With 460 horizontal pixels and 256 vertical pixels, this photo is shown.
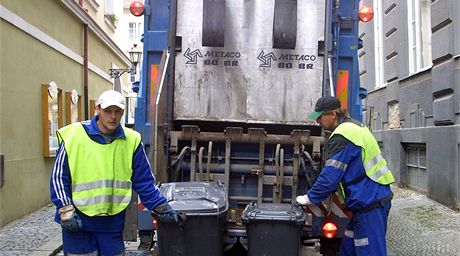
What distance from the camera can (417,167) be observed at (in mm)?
10094

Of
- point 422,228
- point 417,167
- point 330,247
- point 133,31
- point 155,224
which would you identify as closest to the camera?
point 155,224

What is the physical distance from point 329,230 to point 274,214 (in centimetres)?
65

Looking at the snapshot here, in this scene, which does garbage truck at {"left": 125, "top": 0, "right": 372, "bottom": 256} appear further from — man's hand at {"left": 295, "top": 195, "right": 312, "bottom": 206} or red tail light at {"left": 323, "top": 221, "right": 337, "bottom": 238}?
man's hand at {"left": 295, "top": 195, "right": 312, "bottom": 206}

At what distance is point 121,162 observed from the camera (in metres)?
3.42

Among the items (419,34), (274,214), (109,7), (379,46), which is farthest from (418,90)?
(109,7)

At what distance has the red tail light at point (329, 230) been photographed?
4.36m

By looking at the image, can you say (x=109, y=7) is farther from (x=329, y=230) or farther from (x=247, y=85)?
(x=329, y=230)

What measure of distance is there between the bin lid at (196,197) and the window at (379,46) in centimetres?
936

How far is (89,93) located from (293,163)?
8.79 meters

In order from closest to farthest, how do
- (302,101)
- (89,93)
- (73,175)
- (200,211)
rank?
(73,175), (200,211), (302,101), (89,93)

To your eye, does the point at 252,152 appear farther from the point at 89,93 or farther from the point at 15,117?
the point at 89,93

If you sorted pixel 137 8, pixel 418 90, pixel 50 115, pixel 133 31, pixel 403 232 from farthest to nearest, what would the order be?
1. pixel 133 31
2. pixel 418 90
3. pixel 50 115
4. pixel 403 232
5. pixel 137 8

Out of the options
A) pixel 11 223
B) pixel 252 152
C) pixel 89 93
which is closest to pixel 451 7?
pixel 252 152

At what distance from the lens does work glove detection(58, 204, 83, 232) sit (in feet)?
10.4
